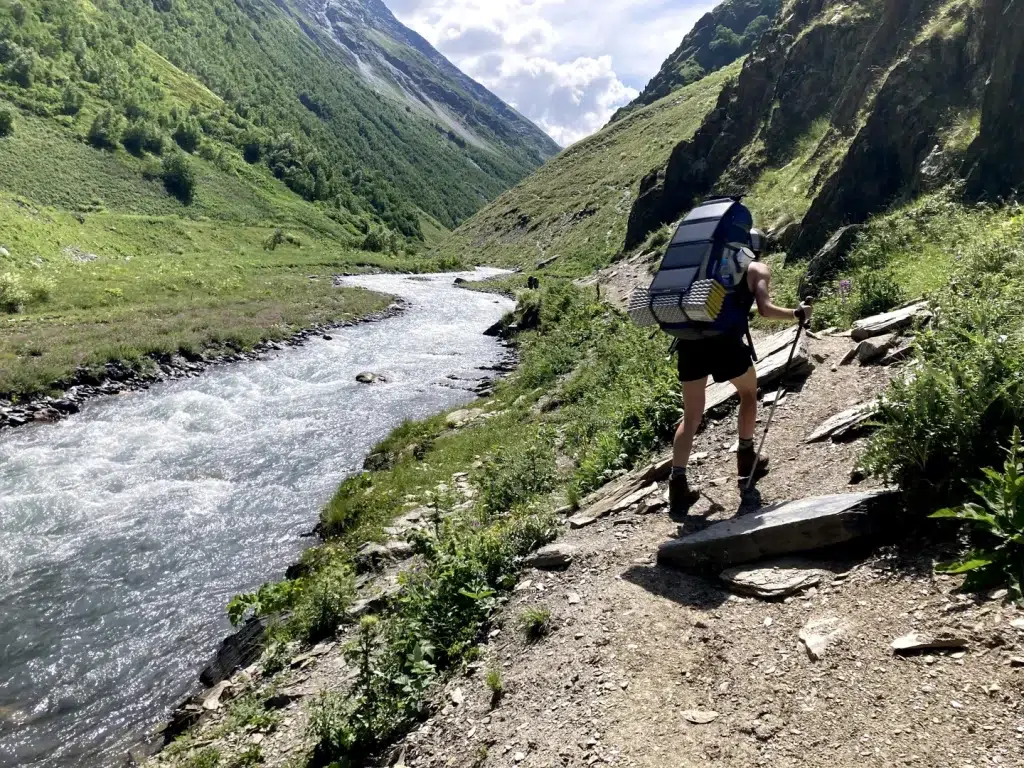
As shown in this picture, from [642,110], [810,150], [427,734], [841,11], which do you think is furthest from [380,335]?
[642,110]

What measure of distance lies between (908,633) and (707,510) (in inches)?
115

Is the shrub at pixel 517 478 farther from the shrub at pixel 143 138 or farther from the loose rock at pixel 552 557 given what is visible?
the shrub at pixel 143 138

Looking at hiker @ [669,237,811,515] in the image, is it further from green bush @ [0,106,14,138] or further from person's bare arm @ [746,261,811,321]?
green bush @ [0,106,14,138]

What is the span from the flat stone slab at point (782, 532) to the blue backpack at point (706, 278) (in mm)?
1898

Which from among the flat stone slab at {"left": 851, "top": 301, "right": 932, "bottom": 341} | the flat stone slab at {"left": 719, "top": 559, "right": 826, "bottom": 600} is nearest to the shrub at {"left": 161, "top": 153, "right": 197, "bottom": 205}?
the flat stone slab at {"left": 851, "top": 301, "right": 932, "bottom": 341}

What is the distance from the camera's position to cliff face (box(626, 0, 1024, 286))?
15094 millimetres

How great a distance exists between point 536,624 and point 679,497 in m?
2.27

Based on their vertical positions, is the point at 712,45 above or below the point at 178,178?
above

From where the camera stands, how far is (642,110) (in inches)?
4894

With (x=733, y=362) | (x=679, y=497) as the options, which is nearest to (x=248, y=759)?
(x=679, y=497)

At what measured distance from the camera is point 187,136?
126 metres

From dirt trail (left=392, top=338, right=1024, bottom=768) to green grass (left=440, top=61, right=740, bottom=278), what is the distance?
51299mm

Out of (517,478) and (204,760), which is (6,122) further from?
(204,760)

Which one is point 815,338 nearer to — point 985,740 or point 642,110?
point 985,740
